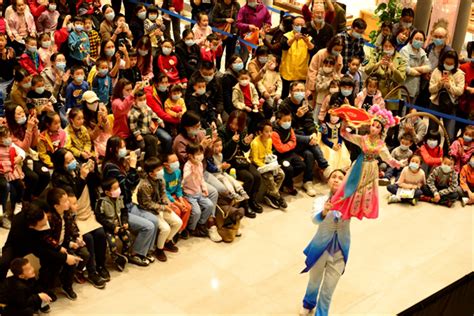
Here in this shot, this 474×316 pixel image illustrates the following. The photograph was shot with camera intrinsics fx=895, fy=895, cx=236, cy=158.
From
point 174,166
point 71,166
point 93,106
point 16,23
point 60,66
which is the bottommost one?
point 174,166

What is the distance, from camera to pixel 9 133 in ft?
30.1

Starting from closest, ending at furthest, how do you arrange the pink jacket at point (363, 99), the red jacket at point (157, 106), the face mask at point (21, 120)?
1. the face mask at point (21, 120)
2. the red jacket at point (157, 106)
3. the pink jacket at point (363, 99)

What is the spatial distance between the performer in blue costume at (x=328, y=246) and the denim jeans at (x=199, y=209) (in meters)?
1.70

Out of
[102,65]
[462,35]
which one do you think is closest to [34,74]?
[102,65]

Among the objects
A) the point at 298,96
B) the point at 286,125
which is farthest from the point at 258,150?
the point at 298,96

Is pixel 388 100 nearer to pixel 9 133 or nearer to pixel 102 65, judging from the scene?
pixel 102 65

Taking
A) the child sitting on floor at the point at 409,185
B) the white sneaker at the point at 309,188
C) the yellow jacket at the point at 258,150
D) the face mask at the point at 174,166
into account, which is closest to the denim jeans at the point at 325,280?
the face mask at the point at 174,166

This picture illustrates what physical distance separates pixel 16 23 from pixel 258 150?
4050 millimetres

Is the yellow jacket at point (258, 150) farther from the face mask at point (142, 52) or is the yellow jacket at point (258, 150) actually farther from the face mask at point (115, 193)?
the face mask at point (142, 52)

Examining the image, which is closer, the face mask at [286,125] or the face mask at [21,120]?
the face mask at [21,120]

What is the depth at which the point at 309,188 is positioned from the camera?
10.9 m

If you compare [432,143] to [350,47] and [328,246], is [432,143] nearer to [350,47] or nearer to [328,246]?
[350,47]

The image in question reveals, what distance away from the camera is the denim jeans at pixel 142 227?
8.98 metres

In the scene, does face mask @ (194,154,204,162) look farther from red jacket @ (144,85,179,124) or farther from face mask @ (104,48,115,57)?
face mask @ (104,48,115,57)
